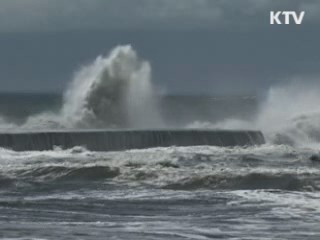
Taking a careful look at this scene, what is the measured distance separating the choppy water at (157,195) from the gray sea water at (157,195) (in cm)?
2

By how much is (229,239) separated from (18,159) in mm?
13586

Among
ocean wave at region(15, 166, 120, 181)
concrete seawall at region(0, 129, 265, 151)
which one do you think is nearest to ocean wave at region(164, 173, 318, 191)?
ocean wave at region(15, 166, 120, 181)

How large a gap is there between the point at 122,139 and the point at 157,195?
12213 millimetres

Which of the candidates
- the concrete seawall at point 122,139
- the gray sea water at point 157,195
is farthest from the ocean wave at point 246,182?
the concrete seawall at point 122,139

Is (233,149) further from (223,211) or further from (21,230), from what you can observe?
(21,230)

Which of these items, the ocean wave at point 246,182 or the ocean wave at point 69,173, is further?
the ocean wave at point 69,173

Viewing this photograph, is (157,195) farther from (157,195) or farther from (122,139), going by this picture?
(122,139)

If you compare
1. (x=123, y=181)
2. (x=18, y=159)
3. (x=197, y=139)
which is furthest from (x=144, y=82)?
(x=123, y=181)

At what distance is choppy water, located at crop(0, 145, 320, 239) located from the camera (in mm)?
14508

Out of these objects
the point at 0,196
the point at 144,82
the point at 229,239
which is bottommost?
the point at 229,239

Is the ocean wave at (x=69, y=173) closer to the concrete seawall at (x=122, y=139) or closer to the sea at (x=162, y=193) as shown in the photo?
the sea at (x=162, y=193)

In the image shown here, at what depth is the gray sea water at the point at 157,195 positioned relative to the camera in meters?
14.5

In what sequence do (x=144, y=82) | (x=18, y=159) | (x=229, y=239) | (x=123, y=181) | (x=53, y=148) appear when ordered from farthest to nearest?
(x=144, y=82)
(x=53, y=148)
(x=18, y=159)
(x=123, y=181)
(x=229, y=239)

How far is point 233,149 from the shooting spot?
3067 cm
